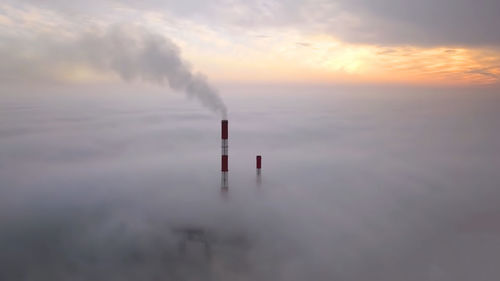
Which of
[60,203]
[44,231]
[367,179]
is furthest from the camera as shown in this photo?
[367,179]

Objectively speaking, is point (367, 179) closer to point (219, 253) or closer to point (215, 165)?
point (215, 165)

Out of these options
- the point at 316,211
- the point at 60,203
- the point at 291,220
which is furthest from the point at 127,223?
the point at 316,211

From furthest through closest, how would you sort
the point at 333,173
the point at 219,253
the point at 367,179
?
the point at 333,173
the point at 367,179
the point at 219,253

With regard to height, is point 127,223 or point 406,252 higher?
point 127,223

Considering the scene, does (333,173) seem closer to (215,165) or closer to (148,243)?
(215,165)

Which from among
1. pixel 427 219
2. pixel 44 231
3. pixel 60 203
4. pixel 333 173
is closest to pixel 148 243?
pixel 44 231

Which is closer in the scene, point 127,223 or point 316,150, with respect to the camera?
point 127,223

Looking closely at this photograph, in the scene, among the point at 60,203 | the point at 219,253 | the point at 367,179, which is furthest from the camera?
the point at 367,179

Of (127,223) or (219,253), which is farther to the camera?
(127,223)

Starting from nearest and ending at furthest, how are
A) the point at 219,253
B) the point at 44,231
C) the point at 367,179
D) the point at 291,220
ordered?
the point at 219,253 < the point at 44,231 < the point at 291,220 < the point at 367,179
